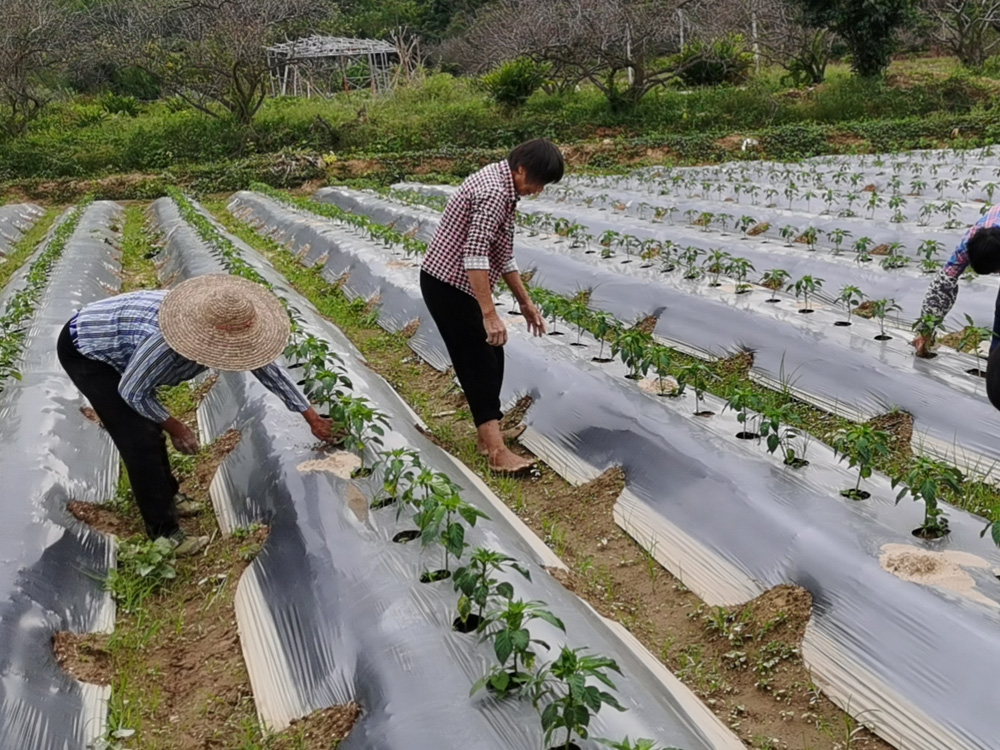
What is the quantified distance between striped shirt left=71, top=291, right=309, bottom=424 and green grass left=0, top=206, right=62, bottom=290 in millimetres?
7708

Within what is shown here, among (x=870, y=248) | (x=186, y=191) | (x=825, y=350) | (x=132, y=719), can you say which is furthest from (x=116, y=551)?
(x=186, y=191)

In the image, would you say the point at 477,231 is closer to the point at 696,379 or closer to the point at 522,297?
the point at 522,297

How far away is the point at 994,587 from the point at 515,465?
6.92 ft

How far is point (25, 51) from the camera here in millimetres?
20562

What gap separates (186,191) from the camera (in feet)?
60.3

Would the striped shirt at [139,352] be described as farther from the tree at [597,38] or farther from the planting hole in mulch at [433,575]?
the tree at [597,38]

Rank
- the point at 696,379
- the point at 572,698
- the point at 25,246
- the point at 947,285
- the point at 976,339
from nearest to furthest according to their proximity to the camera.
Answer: the point at 572,698, the point at 947,285, the point at 696,379, the point at 976,339, the point at 25,246

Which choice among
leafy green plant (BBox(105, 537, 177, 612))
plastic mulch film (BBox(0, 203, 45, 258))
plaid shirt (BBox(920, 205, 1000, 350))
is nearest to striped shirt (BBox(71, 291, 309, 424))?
leafy green plant (BBox(105, 537, 177, 612))

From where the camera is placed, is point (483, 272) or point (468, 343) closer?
point (483, 272)

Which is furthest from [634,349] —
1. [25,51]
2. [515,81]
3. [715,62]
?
[25,51]

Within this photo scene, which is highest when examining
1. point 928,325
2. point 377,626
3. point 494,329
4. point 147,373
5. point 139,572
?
point 147,373

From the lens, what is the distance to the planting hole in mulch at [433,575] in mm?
2725

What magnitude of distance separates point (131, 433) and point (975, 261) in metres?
3.17

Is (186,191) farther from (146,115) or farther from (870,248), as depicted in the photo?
(870,248)
